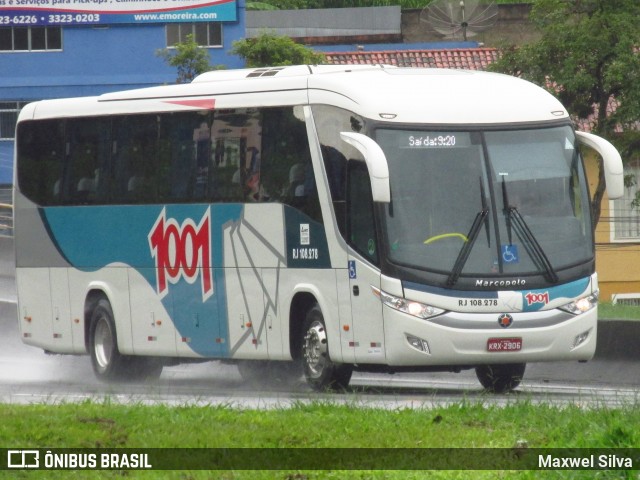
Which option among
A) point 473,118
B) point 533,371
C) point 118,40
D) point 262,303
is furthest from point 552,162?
point 118,40

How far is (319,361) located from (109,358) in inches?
176

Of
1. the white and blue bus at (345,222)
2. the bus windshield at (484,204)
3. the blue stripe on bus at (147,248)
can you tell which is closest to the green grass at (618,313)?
the white and blue bus at (345,222)

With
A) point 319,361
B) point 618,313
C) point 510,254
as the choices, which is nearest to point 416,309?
point 510,254

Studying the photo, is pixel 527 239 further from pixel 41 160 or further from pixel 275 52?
pixel 275 52

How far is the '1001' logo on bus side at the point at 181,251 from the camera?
58.8ft

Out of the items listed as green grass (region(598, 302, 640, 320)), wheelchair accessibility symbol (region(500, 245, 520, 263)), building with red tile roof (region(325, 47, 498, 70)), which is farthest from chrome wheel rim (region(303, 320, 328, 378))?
building with red tile roof (region(325, 47, 498, 70))

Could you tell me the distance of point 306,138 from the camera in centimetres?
1650

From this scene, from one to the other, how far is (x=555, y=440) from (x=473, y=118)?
694 centimetres

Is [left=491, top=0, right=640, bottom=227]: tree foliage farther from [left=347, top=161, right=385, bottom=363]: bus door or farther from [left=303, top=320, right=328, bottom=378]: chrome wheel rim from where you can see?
[left=347, top=161, right=385, bottom=363]: bus door

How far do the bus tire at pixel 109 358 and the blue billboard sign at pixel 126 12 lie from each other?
37.8 meters

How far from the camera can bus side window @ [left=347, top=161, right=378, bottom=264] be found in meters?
15.5

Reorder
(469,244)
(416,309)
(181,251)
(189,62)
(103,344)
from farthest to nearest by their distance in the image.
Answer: (189,62)
(103,344)
(181,251)
(469,244)
(416,309)

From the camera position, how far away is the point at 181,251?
18.2m

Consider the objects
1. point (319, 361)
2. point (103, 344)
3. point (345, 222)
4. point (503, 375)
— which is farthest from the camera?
point (103, 344)
